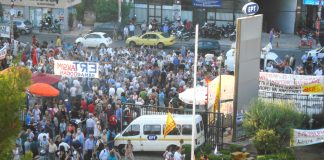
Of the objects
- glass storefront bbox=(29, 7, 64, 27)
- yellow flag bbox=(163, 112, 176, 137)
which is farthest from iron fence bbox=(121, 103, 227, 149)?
glass storefront bbox=(29, 7, 64, 27)

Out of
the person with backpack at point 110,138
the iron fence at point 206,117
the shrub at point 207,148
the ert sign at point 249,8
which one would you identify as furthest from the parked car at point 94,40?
the shrub at point 207,148

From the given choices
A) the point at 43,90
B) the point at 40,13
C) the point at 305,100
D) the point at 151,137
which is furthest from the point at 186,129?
the point at 40,13

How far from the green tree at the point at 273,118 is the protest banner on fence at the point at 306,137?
0.88 feet

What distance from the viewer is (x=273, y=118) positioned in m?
20.7

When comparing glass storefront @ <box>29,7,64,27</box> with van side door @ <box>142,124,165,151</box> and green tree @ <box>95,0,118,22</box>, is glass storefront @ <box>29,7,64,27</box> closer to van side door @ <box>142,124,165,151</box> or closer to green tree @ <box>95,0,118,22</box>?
green tree @ <box>95,0,118,22</box>

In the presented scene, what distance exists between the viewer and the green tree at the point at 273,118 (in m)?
20.7

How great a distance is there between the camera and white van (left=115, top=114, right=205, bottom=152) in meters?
21.8

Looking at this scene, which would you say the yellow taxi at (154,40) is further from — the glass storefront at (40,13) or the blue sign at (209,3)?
the glass storefront at (40,13)

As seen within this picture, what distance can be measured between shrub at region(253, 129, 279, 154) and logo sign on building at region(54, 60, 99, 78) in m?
7.36

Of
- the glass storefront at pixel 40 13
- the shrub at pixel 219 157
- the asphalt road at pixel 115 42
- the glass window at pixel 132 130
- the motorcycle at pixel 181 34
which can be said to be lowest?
the shrub at pixel 219 157

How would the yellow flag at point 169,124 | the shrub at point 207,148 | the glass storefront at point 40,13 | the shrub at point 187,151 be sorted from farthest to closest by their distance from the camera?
the glass storefront at point 40,13 < the shrub at point 207,148 < the shrub at point 187,151 < the yellow flag at point 169,124

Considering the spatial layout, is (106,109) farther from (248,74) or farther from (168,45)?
(168,45)

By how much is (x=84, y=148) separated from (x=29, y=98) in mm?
5607

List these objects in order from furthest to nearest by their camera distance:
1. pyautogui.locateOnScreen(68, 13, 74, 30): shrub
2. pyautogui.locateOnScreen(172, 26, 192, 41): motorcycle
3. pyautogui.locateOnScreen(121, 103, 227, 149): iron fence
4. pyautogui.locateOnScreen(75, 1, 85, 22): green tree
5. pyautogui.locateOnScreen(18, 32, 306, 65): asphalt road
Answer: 1. pyautogui.locateOnScreen(75, 1, 85, 22): green tree
2. pyautogui.locateOnScreen(68, 13, 74, 30): shrub
3. pyautogui.locateOnScreen(172, 26, 192, 41): motorcycle
4. pyautogui.locateOnScreen(18, 32, 306, 65): asphalt road
5. pyautogui.locateOnScreen(121, 103, 227, 149): iron fence
